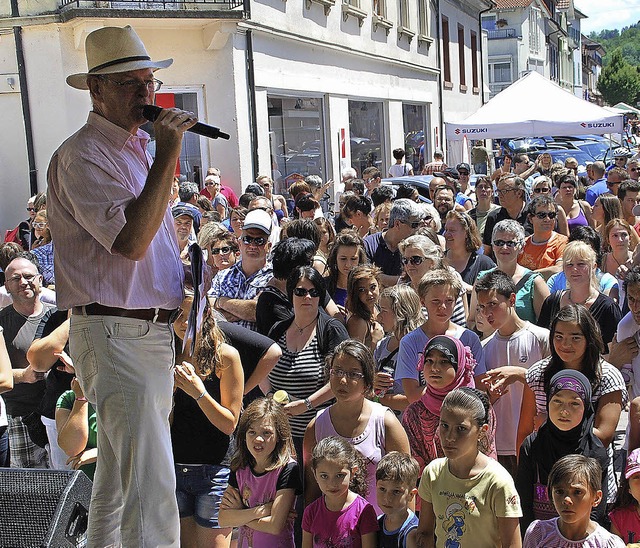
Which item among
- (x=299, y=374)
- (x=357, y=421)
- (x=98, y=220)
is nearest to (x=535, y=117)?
(x=299, y=374)

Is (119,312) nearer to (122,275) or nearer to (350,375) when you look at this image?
(122,275)

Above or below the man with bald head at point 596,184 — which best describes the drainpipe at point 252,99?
above

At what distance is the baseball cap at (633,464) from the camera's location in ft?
13.0

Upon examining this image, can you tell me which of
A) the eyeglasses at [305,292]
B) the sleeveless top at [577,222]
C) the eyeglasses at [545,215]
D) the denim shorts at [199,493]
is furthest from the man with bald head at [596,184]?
the denim shorts at [199,493]

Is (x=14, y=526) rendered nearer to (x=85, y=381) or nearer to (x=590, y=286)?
(x=85, y=381)

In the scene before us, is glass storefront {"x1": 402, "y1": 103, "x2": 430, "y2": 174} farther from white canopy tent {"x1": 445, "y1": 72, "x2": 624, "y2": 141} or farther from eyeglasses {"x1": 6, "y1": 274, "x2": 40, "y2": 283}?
eyeglasses {"x1": 6, "y1": 274, "x2": 40, "y2": 283}

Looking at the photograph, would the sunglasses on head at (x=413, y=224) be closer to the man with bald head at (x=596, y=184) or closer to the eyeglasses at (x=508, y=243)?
the eyeglasses at (x=508, y=243)

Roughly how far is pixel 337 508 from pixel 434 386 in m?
0.85

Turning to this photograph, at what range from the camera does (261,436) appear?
416 cm

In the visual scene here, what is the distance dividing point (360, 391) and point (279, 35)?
37.7ft

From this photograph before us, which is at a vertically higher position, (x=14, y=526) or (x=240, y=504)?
(x=14, y=526)

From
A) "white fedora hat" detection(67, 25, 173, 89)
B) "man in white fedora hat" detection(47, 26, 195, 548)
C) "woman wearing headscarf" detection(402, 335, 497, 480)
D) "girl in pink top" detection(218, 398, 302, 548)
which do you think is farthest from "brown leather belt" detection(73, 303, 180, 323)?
"woman wearing headscarf" detection(402, 335, 497, 480)

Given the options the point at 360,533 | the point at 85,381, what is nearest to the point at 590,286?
the point at 360,533

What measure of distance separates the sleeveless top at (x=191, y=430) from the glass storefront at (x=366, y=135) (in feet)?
49.6
